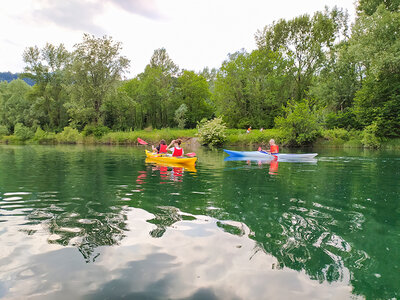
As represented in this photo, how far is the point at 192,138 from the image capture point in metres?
38.4

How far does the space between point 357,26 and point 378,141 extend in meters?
11.6

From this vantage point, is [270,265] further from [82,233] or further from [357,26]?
[357,26]

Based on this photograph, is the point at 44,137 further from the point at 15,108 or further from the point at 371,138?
the point at 371,138

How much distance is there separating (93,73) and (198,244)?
42.3 metres

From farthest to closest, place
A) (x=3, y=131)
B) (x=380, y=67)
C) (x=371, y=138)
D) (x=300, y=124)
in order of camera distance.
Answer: (x=3, y=131), (x=300, y=124), (x=371, y=138), (x=380, y=67)

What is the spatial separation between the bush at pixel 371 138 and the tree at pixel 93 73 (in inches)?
1291

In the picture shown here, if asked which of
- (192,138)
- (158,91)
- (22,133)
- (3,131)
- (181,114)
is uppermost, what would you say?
(158,91)

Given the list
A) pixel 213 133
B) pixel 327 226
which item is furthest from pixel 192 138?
pixel 327 226

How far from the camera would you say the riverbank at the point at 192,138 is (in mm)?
30188

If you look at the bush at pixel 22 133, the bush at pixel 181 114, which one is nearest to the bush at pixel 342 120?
the bush at pixel 181 114

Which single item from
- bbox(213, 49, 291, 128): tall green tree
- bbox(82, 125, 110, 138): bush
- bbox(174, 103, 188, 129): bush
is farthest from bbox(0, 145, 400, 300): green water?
bbox(174, 103, 188, 129): bush

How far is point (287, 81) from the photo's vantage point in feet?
136

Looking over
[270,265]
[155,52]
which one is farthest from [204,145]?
[270,265]

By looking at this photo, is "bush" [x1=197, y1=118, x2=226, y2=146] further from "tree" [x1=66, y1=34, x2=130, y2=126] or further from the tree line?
"tree" [x1=66, y1=34, x2=130, y2=126]
